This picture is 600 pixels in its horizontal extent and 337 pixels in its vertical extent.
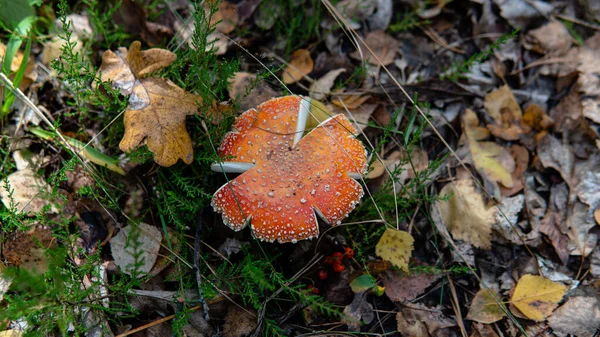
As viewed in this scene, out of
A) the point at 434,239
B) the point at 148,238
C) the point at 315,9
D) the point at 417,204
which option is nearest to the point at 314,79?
the point at 315,9

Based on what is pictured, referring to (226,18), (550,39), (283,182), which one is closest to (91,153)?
(283,182)

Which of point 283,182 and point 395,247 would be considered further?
point 395,247

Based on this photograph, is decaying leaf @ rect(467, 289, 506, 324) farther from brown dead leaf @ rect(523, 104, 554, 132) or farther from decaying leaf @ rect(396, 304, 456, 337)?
brown dead leaf @ rect(523, 104, 554, 132)

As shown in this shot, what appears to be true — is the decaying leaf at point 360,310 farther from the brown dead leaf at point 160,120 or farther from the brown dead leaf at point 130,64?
the brown dead leaf at point 130,64

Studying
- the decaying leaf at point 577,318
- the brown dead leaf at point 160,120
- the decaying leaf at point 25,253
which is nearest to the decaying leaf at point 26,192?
the decaying leaf at point 25,253

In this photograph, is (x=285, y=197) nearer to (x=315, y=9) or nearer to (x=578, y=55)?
(x=315, y=9)

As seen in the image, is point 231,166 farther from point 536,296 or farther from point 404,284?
point 536,296

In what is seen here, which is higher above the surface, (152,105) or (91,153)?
(152,105)
